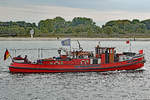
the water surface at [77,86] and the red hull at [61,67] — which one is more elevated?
the red hull at [61,67]

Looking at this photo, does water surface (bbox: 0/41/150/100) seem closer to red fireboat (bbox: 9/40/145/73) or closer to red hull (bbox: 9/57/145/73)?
red hull (bbox: 9/57/145/73)

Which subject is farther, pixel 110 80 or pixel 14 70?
pixel 14 70

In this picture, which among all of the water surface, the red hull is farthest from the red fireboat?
the water surface

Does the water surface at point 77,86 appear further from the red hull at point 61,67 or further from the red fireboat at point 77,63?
the red fireboat at point 77,63

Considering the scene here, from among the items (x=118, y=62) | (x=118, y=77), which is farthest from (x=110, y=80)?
(x=118, y=62)

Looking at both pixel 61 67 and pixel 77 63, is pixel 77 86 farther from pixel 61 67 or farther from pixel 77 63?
pixel 77 63

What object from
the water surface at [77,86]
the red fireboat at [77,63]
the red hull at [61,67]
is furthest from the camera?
the red fireboat at [77,63]

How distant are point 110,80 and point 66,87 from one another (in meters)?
7.79

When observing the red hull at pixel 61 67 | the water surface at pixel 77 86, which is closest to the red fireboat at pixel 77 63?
the red hull at pixel 61 67

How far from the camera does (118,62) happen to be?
54312 millimetres

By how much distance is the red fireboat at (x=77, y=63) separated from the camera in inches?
2071

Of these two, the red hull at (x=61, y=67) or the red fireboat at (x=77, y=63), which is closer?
the red hull at (x=61, y=67)

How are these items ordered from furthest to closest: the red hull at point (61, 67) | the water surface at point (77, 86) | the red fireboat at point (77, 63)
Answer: the red fireboat at point (77, 63) → the red hull at point (61, 67) → the water surface at point (77, 86)

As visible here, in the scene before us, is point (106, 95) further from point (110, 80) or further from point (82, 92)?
point (110, 80)
